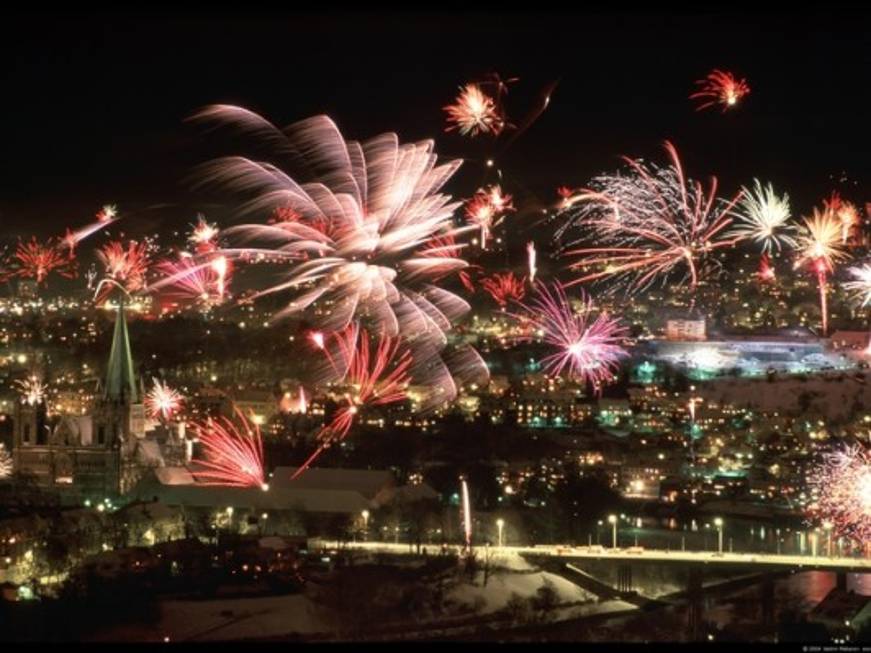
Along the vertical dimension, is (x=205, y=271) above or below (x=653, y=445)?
above

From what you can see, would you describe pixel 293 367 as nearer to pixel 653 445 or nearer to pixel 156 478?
pixel 653 445

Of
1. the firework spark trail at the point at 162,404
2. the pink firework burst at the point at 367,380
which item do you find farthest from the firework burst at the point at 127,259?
the pink firework burst at the point at 367,380

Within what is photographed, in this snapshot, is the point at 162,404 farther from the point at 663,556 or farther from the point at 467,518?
the point at 663,556

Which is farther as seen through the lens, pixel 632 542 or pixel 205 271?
pixel 205 271

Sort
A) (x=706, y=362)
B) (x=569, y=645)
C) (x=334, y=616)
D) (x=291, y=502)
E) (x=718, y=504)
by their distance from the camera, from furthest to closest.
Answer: (x=706, y=362) < (x=718, y=504) < (x=291, y=502) < (x=334, y=616) < (x=569, y=645)

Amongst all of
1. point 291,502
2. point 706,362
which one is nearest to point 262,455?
point 291,502

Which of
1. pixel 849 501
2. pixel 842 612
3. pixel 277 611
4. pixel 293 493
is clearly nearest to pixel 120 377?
pixel 293 493

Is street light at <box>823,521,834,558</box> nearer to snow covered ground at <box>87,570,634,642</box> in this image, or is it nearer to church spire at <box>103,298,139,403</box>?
snow covered ground at <box>87,570,634,642</box>
